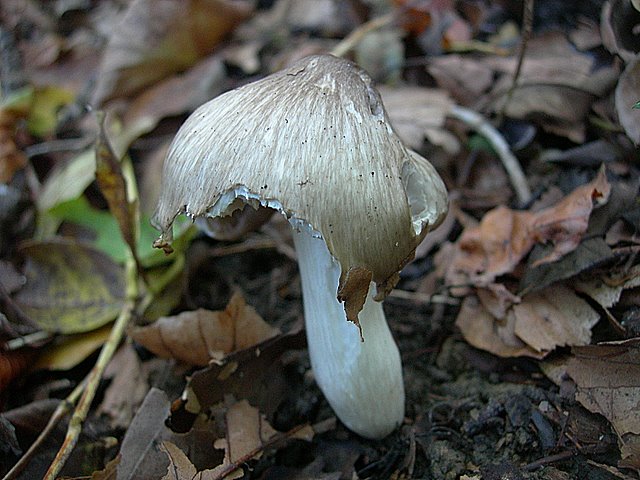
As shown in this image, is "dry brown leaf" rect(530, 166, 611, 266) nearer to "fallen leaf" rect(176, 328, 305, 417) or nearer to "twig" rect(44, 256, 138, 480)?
"fallen leaf" rect(176, 328, 305, 417)

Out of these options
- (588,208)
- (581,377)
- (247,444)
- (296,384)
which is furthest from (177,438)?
(588,208)

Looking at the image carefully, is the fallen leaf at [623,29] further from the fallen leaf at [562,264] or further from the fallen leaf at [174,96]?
the fallen leaf at [174,96]

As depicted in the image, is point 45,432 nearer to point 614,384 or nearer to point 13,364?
point 13,364

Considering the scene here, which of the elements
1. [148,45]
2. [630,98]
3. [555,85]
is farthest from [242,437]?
[148,45]

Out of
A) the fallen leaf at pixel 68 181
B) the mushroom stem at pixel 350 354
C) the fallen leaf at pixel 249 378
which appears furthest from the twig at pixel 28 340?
the mushroom stem at pixel 350 354

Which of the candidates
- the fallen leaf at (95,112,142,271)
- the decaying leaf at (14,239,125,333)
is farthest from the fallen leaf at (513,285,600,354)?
the decaying leaf at (14,239,125,333)

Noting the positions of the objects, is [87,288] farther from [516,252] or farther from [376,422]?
[516,252]
